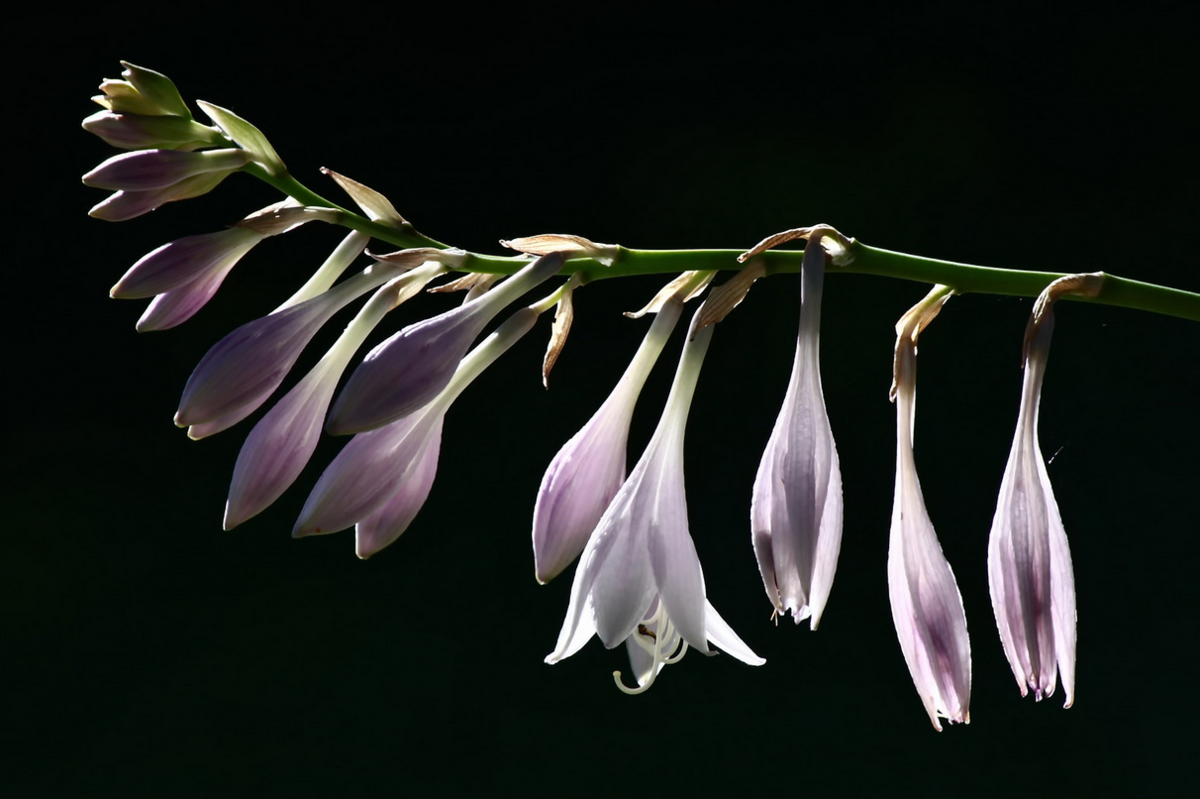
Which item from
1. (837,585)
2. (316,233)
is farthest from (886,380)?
(316,233)

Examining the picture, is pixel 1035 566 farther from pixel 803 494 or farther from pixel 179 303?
pixel 179 303

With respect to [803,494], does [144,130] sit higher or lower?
higher

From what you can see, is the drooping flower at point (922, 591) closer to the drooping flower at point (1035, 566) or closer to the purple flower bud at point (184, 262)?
the drooping flower at point (1035, 566)

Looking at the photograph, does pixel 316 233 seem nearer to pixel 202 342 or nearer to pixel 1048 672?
pixel 202 342

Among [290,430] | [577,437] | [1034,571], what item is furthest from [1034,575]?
[290,430]

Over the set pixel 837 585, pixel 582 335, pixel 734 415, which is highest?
pixel 582 335

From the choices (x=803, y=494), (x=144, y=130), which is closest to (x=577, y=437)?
(x=803, y=494)

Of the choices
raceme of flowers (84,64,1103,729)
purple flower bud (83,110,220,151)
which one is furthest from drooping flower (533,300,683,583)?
purple flower bud (83,110,220,151)
